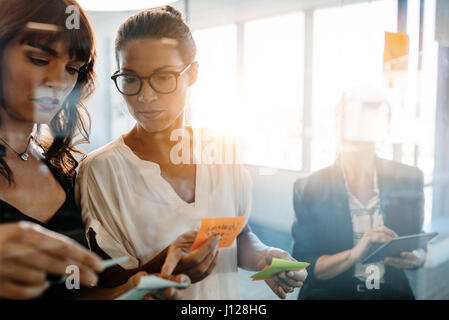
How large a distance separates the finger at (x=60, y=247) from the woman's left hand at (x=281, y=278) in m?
0.53

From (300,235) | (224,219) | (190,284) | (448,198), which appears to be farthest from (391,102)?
(190,284)

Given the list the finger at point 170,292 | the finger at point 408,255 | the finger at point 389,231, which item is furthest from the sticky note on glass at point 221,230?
the finger at point 408,255

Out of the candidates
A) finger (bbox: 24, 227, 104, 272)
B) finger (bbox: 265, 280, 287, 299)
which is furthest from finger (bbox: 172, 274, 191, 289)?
finger (bbox: 265, 280, 287, 299)

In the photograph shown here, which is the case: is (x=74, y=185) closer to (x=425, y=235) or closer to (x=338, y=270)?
(x=338, y=270)

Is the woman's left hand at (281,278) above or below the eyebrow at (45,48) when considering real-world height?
below

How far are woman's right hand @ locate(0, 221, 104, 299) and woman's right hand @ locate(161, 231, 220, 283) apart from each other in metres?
0.23

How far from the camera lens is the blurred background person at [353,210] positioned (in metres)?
1.25

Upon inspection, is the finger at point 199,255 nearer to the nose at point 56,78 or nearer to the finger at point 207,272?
the finger at point 207,272

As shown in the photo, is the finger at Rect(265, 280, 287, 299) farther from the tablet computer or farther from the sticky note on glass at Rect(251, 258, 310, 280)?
the tablet computer

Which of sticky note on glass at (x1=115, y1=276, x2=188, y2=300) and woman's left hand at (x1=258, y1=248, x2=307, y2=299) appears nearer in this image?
sticky note on glass at (x1=115, y1=276, x2=188, y2=300)

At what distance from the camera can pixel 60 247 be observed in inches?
32.9

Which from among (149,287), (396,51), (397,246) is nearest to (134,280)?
(149,287)

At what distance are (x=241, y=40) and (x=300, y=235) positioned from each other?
71 centimetres

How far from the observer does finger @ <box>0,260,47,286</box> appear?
2.64 ft
